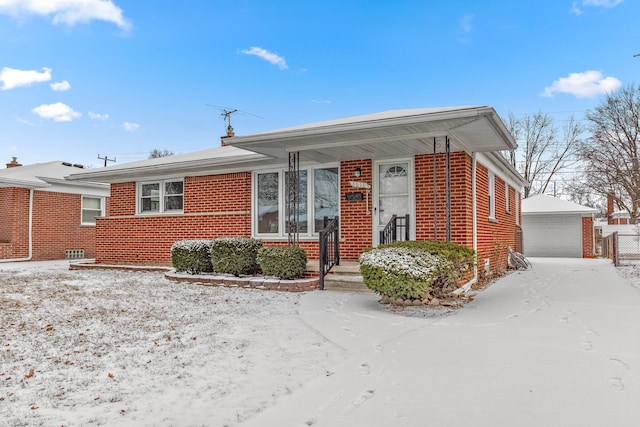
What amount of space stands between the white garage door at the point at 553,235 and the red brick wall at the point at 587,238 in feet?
0.65

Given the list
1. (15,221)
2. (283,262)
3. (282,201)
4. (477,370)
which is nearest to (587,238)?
(282,201)

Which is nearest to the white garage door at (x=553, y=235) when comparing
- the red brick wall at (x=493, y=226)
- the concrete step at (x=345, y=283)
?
the red brick wall at (x=493, y=226)

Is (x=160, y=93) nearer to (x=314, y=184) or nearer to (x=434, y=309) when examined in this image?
(x=314, y=184)

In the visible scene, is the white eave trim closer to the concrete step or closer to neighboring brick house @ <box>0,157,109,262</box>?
the concrete step

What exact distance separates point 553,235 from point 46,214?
21.3 m

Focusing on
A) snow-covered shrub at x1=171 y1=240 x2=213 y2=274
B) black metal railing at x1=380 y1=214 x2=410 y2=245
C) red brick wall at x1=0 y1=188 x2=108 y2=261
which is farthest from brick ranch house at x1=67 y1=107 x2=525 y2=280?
red brick wall at x1=0 y1=188 x2=108 y2=261

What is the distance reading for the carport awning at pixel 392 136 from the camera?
6.31 metres

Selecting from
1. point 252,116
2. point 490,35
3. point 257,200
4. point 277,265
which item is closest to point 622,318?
point 277,265

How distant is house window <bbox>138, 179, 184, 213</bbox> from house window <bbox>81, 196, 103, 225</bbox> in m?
6.07

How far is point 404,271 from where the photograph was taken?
5844 millimetres

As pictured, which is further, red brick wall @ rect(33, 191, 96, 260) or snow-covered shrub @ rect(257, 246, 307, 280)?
red brick wall @ rect(33, 191, 96, 260)

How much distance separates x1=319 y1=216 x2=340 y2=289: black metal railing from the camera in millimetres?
7781

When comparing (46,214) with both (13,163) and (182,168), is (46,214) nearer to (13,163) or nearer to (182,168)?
(13,163)

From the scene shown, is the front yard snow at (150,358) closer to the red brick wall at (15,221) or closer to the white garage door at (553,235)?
the red brick wall at (15,221)
